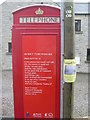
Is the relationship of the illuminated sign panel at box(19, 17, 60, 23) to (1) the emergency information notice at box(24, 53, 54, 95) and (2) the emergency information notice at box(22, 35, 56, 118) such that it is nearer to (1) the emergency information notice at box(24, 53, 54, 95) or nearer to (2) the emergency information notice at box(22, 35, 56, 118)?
(2) the emergency information notice at box(22, 35, 56, 118)

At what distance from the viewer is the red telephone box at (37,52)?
289cm

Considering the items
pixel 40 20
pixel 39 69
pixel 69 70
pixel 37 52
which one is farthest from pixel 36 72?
pixel 40 20

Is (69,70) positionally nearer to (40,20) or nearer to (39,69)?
(39,69)

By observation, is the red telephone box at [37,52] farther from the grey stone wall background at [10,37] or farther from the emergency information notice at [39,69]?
Result: the grey stone wall background at [10,37]

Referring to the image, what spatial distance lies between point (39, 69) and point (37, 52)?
30 centimetres

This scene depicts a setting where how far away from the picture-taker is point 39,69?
2.93m

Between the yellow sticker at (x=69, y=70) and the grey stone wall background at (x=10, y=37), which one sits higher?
the grey stone wall background at (x=10, y=37)

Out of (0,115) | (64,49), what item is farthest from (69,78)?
(0,115)

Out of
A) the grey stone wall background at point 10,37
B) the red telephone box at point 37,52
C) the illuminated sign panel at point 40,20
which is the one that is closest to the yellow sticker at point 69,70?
the red telephone box at point 37,52

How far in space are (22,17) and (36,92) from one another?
53.2 inches

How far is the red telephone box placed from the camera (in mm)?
2894

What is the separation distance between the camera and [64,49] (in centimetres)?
265

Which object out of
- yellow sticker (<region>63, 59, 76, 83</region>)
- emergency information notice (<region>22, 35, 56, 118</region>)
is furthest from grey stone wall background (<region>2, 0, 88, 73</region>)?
yellow sticker (<region>63, 59, 76, 83</region>)

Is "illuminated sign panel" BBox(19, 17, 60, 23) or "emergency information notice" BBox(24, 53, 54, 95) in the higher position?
"illuminated sign panel" BBox(19, 17, 60, 23)
